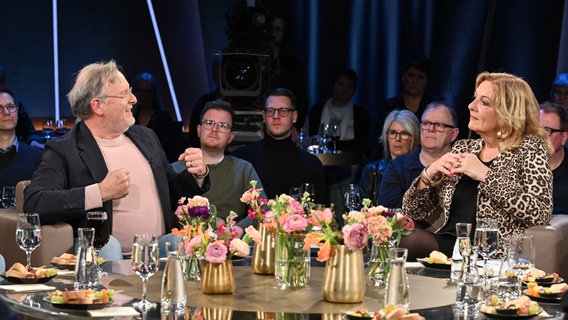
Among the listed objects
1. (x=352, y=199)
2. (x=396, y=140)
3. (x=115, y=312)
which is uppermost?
(x=396, y=140)

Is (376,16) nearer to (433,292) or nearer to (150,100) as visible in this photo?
(150,100)

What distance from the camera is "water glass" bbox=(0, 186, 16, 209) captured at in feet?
18.2

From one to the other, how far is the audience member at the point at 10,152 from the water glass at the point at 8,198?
0.65m

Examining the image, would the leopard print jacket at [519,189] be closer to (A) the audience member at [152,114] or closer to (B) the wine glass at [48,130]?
(A) the audience member at [152,114]

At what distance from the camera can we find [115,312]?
2734 millimetres

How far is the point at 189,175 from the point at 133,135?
0.33 metres

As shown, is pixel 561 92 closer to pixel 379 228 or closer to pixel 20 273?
pixel 379 228

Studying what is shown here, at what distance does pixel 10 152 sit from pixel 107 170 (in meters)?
2.04

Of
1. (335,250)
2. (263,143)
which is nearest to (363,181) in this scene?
(263,143)

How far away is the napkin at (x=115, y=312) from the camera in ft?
8.87

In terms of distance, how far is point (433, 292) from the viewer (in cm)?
313

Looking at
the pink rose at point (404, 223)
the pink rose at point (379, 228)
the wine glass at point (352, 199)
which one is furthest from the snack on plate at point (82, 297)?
Answer: the wine glass at point (352, 199)

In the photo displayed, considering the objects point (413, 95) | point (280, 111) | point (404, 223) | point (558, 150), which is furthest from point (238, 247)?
point (413, 95)

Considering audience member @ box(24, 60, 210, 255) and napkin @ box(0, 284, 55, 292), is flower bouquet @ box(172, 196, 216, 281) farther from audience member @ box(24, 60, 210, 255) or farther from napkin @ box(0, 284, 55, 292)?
audience member @ box(24, 60, 210, 255)
